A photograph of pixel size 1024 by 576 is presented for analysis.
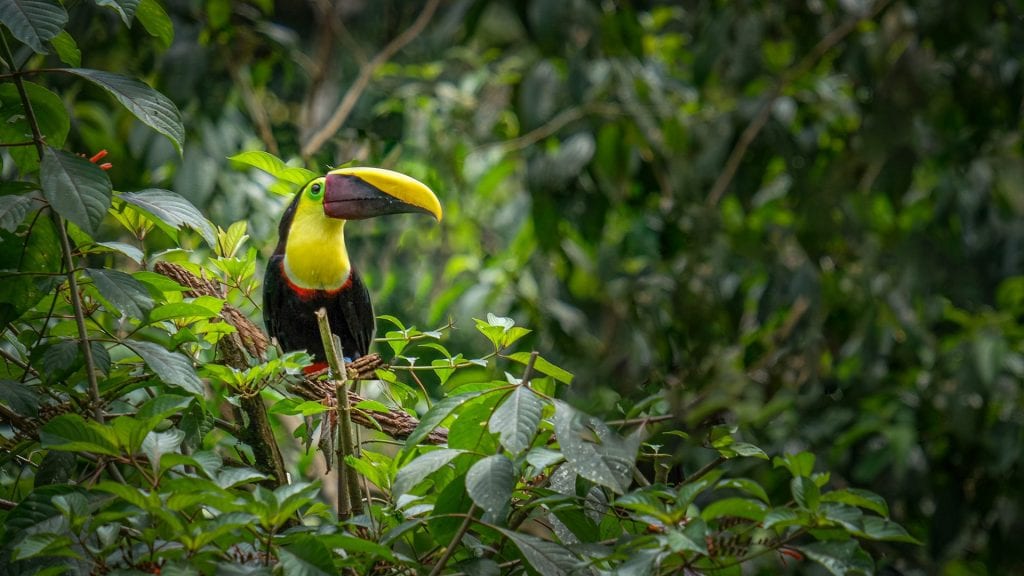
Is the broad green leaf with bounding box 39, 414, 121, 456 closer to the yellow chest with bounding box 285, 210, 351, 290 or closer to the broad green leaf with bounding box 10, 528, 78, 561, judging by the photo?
the broad green leaf with bounding box 10, 528, 78, 561

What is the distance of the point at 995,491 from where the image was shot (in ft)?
10.2

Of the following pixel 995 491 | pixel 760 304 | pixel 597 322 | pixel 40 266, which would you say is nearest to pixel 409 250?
pixel 597 322

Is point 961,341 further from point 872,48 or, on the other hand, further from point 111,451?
point 111,451

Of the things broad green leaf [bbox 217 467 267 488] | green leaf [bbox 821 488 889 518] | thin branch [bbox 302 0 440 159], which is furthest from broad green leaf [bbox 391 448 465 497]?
thin branch [bbox 302 0 440 159]

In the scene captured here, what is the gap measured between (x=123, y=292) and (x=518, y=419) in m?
0.40

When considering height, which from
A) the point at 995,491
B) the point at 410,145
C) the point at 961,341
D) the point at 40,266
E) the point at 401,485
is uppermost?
the point at 40,266

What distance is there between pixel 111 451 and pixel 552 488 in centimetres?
42

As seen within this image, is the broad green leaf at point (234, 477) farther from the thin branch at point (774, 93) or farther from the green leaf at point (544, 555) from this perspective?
the thin branch at point (774, 93)

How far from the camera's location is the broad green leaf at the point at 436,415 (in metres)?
1.07

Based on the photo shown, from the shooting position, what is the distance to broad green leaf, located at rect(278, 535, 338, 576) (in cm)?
94

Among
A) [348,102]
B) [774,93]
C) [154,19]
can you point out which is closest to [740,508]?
[154,19]

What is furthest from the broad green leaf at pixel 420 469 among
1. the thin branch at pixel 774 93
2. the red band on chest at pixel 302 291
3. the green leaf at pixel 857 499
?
the thin branch at pixel 774 93

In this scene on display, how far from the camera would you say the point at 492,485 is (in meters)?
1.01

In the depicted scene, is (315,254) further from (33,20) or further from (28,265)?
(33,20)
